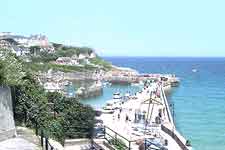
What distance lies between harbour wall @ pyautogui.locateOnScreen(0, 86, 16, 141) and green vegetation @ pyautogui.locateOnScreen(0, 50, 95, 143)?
0.38 meters

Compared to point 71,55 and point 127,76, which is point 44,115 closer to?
point 127,76

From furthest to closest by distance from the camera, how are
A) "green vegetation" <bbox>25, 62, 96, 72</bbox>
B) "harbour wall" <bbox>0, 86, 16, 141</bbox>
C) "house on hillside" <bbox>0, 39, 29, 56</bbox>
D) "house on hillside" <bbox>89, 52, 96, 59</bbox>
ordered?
1. "house on hillside" <bbox>89, 52, 96, 59</bbox>
2. "green vegetation" <bbox>25, 62, 96, 72</bbox>
3. "house on hillside" <bbox>0, 39, 29, 56</bbox>
4. "harbour wall" <bbox>0, 86, 16, 141</bbox>

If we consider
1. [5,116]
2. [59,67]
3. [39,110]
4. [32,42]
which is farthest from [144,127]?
[32,42]

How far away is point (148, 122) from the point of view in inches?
1522

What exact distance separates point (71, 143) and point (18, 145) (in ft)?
16.3

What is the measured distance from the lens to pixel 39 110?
17.4 m

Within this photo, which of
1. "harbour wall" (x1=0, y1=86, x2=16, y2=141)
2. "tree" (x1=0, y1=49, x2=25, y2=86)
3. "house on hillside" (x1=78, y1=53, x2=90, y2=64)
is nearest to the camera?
"harbour wall" (x1=0, y1=86, x2=16, y2=141)

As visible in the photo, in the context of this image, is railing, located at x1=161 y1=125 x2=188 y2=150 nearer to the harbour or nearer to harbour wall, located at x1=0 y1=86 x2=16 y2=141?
the harbour

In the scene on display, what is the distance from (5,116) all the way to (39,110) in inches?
171

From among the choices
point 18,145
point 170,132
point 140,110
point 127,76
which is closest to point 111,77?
point 127,76

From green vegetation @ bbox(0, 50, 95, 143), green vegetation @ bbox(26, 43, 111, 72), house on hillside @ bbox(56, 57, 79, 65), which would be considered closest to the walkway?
green vegetation @ bbox(0, 50, 95, 143)

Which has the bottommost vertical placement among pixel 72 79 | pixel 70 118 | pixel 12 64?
pixel 72 79

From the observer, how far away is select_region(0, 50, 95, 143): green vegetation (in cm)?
1500

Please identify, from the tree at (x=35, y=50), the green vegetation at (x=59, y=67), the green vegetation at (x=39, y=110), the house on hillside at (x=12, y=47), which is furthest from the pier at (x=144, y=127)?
the tree at (x=35, y=50)
